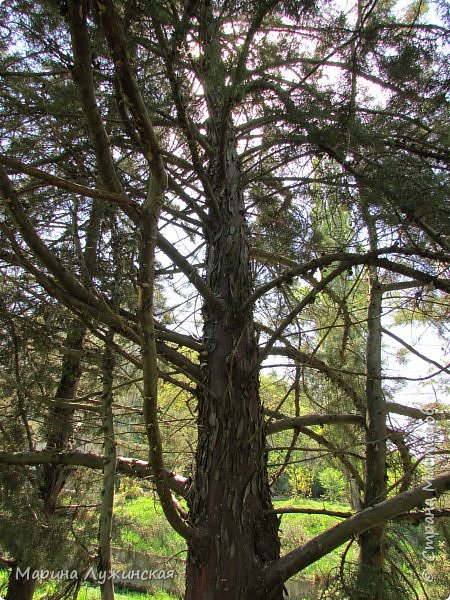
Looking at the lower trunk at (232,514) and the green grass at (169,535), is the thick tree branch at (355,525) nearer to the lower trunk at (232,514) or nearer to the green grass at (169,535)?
the lower trunk at (232,514)

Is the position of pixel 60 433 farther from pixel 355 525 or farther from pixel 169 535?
pixel 169 535

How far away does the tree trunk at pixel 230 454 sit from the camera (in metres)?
1.62

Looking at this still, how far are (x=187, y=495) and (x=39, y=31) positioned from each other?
238 centimetres

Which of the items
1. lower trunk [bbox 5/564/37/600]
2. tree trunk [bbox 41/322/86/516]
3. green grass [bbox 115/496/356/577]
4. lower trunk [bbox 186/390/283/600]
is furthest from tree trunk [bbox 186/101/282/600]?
green grass [bbox 115/496/356/577]

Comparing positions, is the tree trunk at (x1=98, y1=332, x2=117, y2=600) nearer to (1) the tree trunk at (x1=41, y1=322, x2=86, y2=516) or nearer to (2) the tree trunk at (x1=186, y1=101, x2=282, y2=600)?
(2) the tree trunk at (x1=186, y1=101, x2=282, y2=600)

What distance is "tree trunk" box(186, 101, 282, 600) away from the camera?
5.33 feet

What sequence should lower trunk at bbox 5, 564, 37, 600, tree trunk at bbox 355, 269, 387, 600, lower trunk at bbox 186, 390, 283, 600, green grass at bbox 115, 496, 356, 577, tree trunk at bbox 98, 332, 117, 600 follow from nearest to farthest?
tree trunk at bbox 98, 332, 117, 600
lower trunk at bbox 186, 390, 283, 600
tree trunk at bbox 355, 269, 387, 600
lower trunk at bbox 5, 564, 37, 600
green grass at bbox 115, 496, 356, 577

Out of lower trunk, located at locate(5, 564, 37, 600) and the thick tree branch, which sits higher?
the thick tree branch

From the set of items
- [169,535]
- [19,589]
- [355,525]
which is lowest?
[169,535]

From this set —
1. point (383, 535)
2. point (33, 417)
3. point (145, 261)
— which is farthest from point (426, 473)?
point (33, 417)

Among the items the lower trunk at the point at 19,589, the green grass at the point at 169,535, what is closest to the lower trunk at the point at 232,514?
the lower trunk at the point at 19,589

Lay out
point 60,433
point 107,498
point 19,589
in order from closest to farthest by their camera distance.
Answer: point 107,498, point 60,433, point 19,589

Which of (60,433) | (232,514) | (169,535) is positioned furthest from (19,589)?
(169,535)

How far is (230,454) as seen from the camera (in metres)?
1.83
